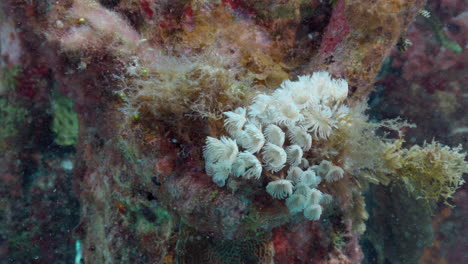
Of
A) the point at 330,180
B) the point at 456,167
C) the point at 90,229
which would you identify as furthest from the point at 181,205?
the point at 456,167

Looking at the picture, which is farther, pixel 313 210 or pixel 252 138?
pixel 313 210

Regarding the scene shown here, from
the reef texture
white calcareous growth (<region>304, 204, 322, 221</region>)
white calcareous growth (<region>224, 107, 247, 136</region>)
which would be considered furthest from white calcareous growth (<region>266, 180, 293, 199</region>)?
white calcareous growth (<region>224, 107, 247, 136</region>)

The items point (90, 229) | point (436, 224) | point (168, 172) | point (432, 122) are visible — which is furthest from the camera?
point (436, 224)

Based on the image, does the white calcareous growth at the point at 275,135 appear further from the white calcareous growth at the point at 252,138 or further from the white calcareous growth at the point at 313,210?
the white calcareous growth at the point at 313,210

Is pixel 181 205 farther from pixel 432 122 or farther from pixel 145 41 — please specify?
pixel 432 122

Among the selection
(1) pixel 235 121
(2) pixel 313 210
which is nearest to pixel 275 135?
(1) pixel 235 121

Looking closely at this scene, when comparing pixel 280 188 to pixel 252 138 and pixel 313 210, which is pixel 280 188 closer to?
pixel 313 210
